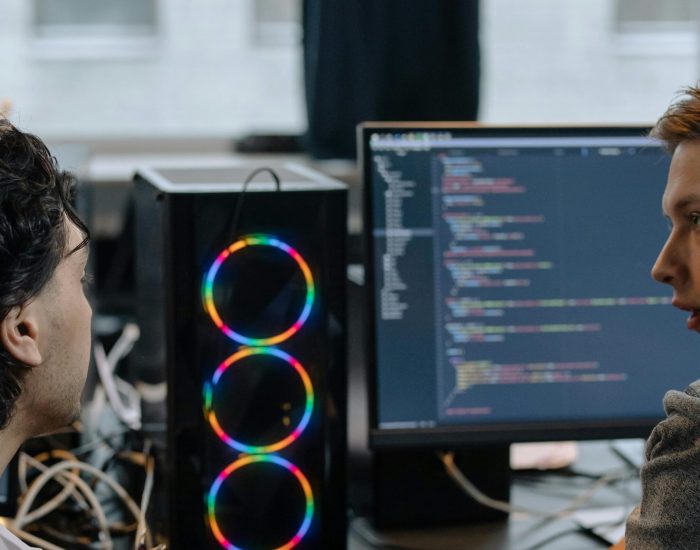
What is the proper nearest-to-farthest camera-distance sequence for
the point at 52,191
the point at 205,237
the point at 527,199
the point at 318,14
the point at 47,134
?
1. the point at 52,191
2. the point at 205,237
3. the point at 527,199
4. the point at 318,14
5. the point at 47,134

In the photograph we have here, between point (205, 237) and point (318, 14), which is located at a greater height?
point (318, 14)

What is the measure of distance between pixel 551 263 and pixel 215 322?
1.30ft

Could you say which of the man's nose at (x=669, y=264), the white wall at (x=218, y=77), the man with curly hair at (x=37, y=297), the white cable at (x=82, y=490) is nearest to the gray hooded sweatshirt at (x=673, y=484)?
the man's nose at (x=669, y=264)

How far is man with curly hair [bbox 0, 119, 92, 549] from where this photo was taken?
78 cm

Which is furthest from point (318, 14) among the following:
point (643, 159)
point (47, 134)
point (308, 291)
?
point (308, 291)

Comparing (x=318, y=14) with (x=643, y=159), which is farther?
(x=318, y=14)

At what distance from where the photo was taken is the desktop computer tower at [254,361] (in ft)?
3.39

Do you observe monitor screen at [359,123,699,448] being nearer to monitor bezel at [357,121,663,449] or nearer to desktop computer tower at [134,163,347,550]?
monitor bezel at [357,121,663,449]

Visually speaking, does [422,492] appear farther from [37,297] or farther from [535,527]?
[37,297]

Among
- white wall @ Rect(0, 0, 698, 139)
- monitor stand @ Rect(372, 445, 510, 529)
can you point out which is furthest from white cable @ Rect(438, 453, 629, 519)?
white wall @ Rect(0, 0, 698, 139)

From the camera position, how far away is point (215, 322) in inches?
40.9

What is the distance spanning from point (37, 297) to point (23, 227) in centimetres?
6

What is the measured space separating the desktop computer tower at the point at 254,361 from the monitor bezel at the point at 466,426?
0.10m

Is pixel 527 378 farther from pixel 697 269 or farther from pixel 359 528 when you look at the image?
pixel 697 269
